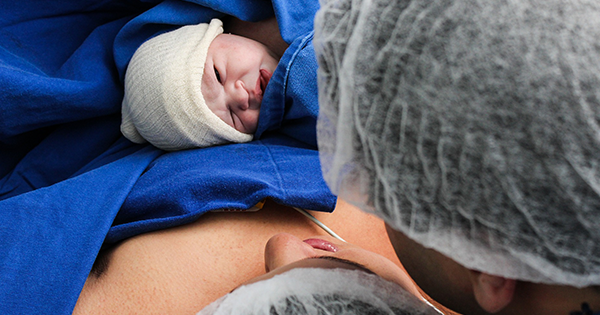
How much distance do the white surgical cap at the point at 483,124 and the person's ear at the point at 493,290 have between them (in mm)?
43

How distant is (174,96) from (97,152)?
413mm

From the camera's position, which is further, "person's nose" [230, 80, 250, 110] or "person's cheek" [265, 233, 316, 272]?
"person's nose" [230, 80, 250, 110]

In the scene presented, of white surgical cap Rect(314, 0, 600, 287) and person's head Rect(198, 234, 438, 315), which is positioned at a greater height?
white surgical cap Rect(314, 0, 600, 287)

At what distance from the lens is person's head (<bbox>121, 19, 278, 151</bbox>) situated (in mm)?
1215

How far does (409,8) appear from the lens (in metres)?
0.47

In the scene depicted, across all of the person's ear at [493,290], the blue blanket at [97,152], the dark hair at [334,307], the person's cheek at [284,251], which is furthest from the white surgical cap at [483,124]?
the blue blanket at [97,152]

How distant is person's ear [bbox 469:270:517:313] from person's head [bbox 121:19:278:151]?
86cm

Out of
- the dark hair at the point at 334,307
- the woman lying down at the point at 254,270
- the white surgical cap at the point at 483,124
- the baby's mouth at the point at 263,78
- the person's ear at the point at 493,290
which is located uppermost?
the white surgical cap at the point at 483,124

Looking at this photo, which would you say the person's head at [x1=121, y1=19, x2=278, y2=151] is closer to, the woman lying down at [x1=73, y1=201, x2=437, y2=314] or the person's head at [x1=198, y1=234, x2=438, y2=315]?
the woman lying down at [x1=73, y1=201, x2=437, y2=314]

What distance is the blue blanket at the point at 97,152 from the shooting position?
3.09 ft

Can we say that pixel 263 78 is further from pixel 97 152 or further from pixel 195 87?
pixel 97 152

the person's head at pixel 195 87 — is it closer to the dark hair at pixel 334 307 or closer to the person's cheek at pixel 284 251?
the person's cheek at pixel 284 251

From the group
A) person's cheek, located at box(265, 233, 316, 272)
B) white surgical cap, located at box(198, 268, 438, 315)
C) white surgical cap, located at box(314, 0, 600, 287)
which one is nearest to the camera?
white surgical cap, located at box(314, 0, 600, 287)

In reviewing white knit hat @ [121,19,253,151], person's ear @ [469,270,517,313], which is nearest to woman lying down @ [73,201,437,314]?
person's ear @ [469,270,517,313]
